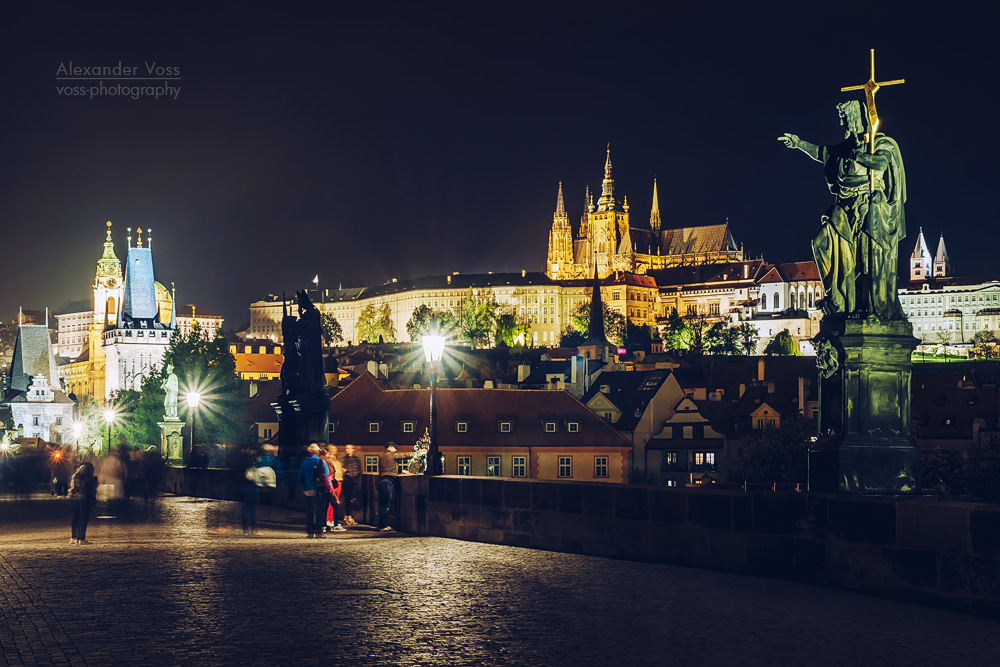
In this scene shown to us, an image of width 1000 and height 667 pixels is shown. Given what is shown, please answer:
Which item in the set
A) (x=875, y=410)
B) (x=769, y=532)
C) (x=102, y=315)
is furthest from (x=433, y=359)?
(x=102, y=315)

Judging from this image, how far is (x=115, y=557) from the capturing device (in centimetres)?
1648

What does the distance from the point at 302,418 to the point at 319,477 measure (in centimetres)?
1003

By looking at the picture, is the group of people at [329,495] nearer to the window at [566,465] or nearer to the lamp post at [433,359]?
the lamp post at [433,359]

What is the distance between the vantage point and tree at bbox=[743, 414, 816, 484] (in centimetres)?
7462

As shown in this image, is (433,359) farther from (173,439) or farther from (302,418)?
(173,439)

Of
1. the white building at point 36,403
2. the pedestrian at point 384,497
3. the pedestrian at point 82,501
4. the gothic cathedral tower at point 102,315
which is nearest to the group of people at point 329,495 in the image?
the pedestrian at point 384,497

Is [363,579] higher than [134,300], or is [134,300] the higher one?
[134,300]

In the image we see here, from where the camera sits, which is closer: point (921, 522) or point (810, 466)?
point (921, 522)

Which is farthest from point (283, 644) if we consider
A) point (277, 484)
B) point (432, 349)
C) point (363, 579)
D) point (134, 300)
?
point (134, 300)

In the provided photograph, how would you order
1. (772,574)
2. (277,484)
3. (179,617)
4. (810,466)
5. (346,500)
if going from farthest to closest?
(277,484) → (346,500) → (810,466) → (772,574) → (179,617)

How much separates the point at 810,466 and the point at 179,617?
673 centimetres

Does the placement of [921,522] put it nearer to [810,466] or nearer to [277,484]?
[810,466]

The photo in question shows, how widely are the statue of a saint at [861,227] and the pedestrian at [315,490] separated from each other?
858cm

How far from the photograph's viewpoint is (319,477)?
2027cm
